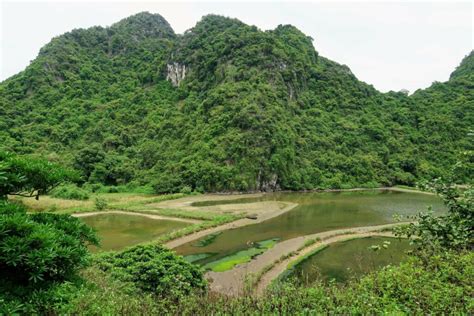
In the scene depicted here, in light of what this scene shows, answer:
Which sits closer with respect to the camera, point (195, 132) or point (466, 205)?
point (466, 205)

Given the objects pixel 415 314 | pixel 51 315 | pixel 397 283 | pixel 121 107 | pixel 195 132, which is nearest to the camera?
pixel 51 315

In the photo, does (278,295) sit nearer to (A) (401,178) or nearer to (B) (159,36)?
(A) (401,178)

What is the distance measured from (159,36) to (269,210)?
11711 cm

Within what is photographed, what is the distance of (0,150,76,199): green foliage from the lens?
455 centimetres

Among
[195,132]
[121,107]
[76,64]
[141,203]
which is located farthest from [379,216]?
[76,64]

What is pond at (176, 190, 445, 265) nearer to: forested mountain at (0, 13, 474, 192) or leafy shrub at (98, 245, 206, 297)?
leafy shrub at (98, 245, 206, 297)

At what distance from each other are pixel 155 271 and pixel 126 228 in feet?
52.4

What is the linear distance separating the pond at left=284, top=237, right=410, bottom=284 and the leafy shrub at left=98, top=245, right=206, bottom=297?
537cm

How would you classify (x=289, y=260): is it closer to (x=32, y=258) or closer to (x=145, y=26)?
(x=32, y=258)

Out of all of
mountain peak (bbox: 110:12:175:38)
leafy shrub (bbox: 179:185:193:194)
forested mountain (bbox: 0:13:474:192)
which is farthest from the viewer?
mountain peak (bbox: 110:12:175:38)

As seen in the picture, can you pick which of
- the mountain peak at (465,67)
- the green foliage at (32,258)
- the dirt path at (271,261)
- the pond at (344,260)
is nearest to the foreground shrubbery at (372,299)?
the green foliage at (32,258)

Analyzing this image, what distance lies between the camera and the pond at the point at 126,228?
21.9 metres

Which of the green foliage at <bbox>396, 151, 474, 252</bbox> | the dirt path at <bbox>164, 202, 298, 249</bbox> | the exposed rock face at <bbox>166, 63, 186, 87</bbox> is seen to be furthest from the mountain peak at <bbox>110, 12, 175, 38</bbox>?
the green foliage at <bbox>396, 151, 474, 252</bbox>

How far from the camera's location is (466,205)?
6.21 metres
